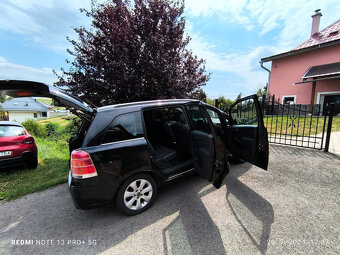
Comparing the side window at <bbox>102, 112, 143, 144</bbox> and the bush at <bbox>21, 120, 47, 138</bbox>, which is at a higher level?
the side window at <bbox>102, 112, 143, 144</bbox>

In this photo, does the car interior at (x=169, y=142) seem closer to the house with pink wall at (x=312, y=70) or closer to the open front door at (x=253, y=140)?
the open front door at (x=253, y=140)

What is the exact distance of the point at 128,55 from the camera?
4.71 metres

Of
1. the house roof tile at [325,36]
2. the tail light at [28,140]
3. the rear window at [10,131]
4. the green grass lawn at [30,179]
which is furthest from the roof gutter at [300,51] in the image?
the rear window at [10,131]

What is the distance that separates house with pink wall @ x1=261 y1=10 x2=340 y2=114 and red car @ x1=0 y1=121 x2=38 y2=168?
14589mm

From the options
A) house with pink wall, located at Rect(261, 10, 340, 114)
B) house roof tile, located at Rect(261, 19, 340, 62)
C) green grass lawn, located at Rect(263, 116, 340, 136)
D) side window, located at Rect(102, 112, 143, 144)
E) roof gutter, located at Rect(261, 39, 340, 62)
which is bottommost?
green grass lawn, located at Rect(263, 116, 340, 136)

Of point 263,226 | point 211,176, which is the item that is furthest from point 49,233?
point 263,226

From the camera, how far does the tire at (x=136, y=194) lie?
221cm

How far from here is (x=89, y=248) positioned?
1.79m

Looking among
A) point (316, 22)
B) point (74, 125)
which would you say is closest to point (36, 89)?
point (74, 125)

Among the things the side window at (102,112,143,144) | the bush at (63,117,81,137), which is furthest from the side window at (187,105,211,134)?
the bush at (63,117,81,137)

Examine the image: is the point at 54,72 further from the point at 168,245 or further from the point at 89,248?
the point at 168,245

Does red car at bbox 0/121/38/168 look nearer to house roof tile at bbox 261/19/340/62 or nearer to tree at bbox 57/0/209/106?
tree at bbox 57/0/209/106

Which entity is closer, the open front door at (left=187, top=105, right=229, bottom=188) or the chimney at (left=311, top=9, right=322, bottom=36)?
the open front door at (left=187, top=105, right=229, bottom=188)

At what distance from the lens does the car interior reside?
9.41 feet
